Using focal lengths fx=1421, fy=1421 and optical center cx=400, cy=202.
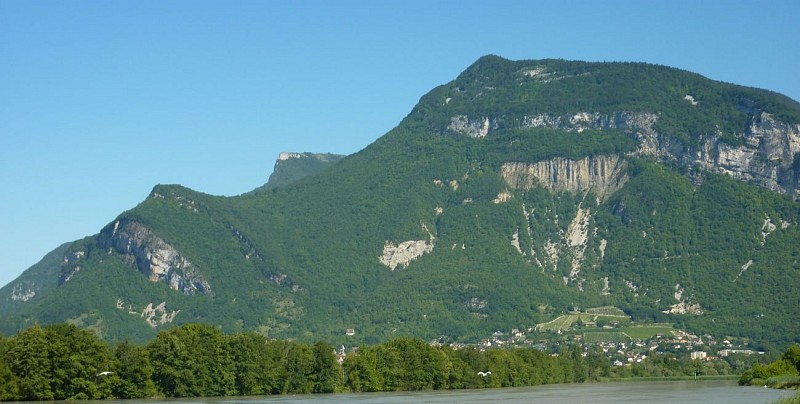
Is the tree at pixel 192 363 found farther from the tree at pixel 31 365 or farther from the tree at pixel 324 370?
the tree at pixel 31 365

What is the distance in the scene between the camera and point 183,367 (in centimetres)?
16325

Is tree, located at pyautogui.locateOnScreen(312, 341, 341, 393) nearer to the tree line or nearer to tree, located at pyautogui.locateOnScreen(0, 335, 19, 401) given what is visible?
the tree line

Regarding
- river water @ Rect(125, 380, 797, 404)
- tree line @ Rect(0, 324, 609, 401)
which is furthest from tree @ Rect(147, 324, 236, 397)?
river water @ Rect(125, 380, 797, 404)

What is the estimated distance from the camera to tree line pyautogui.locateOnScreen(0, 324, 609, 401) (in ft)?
Result: 481

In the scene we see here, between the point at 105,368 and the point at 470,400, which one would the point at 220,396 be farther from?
the point at 470,400

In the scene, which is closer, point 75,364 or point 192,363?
point 75,364

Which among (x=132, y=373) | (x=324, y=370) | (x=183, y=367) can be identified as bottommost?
→ (x=324, y=370)

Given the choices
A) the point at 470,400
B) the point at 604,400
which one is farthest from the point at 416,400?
the point at 604,400

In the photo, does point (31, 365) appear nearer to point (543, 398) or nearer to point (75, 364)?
point (75, 364)

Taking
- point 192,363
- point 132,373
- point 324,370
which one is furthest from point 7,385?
point 324,370

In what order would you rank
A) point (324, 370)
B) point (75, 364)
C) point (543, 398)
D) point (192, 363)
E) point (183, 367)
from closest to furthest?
point (75, 364) < point (183, 367) < point (543, 398) < point (192, 363) < point (324, 370)

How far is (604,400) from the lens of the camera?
520 ft

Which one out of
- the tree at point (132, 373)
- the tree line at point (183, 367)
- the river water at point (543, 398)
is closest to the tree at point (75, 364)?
the tree line at point (183, 367)

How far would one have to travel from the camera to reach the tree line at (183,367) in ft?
481
